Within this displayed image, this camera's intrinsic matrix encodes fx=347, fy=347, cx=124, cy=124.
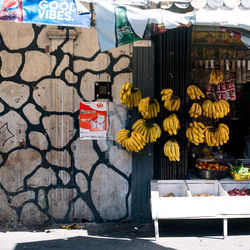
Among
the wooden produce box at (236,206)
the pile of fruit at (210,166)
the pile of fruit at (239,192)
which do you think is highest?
the pile of fruit at (210,166)

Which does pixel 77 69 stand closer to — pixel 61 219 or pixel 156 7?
pixel 156 7

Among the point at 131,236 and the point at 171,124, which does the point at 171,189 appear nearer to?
the point at 131,236

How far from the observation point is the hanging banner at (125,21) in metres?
4.38

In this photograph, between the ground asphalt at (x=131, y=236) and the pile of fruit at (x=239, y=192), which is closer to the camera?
the ground asphalt at (x=131, y=236)

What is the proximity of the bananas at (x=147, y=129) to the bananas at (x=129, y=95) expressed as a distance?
312 mm

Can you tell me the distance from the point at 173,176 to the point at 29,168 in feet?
7.98

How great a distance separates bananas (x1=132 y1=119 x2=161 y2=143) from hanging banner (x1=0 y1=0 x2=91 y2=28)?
73.5 inches

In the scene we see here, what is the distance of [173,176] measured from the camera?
580cm

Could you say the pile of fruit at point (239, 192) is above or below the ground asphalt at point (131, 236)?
above

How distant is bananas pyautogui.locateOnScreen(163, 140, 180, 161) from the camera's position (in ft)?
17.9

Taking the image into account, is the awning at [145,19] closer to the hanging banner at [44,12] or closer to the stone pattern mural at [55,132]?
the hanging banner at [44,12]

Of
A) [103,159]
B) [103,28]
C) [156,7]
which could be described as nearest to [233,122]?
[103,159]

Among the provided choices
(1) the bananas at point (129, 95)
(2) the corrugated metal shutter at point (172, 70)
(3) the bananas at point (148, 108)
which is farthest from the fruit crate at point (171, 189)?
(1) the bananas at point (129, 95)

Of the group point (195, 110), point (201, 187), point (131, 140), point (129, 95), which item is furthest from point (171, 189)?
point (129, 95)
